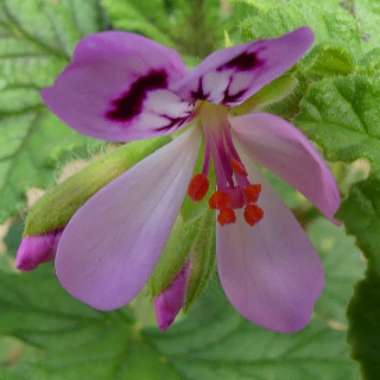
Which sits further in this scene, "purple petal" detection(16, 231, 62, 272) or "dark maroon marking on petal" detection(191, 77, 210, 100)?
"purple petal" detection(16, 231, 62, 272)

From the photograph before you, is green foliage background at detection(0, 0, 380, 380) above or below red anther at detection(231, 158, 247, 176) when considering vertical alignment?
below

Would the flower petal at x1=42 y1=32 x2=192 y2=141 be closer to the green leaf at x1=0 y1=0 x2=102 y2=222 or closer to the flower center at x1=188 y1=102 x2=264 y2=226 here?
the flower center at x1=188 y1=102 x2=264 y2=226

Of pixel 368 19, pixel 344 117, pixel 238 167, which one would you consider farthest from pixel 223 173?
pixel 368 19

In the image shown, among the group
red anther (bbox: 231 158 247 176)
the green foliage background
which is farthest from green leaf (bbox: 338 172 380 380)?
red anther (bbox: 231 158 247 176)

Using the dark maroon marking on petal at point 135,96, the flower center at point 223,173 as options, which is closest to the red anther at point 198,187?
the flower center at point 223,173

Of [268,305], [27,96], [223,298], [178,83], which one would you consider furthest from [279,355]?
[178,83]

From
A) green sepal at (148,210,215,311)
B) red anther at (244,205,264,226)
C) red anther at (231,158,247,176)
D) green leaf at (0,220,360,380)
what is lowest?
green leaf at (0,220,360,380)
